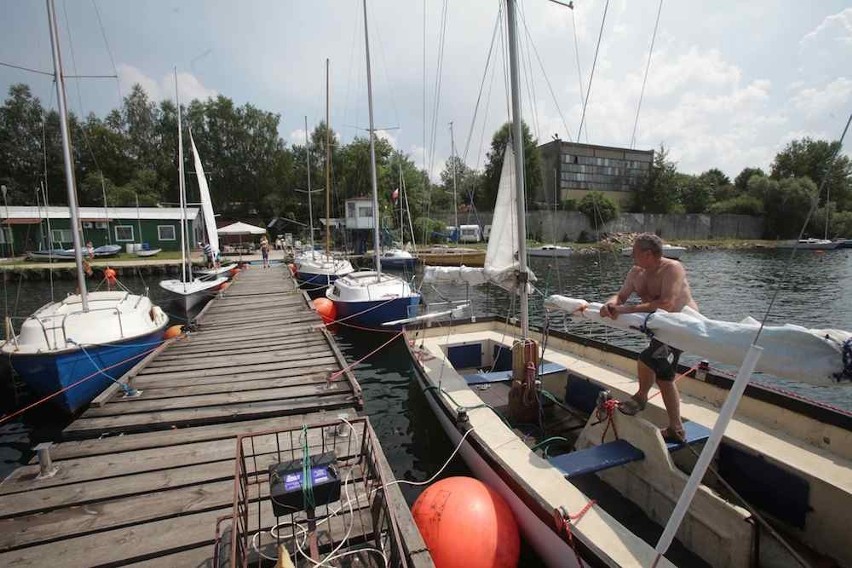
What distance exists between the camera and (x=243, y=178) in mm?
59031

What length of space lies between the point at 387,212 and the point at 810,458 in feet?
140

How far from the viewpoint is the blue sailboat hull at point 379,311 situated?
13.4 meters

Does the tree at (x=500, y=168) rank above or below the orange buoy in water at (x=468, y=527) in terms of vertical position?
above

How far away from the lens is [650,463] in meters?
4.05

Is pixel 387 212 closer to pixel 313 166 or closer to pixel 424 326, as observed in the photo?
pixel 313 166

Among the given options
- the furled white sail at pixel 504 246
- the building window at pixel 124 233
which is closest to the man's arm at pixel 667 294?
the furled white sail at pixel 504 246

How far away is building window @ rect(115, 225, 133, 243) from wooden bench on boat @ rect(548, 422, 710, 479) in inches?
1680

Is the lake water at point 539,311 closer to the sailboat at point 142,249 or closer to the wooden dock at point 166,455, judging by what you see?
the wooden dock at point 166,455

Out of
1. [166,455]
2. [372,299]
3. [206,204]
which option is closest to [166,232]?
[206,204]

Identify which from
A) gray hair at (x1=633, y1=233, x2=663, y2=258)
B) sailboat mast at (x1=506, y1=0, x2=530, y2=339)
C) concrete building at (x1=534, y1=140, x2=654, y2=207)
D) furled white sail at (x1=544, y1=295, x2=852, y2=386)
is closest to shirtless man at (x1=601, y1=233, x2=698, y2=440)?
gray hair at (x1=633, y1=233, x2=663, y2=258)

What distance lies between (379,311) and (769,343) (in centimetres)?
1168

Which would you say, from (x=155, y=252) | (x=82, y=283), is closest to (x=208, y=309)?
(x=82, y=283)

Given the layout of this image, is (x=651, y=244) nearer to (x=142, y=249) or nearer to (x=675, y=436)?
(x=675, y=436)

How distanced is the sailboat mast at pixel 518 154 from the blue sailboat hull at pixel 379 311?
7640mm
